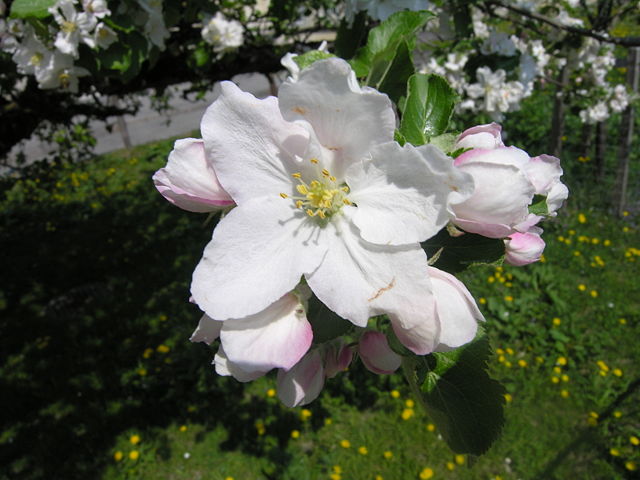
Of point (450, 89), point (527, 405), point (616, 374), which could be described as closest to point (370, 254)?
point (450, 89)

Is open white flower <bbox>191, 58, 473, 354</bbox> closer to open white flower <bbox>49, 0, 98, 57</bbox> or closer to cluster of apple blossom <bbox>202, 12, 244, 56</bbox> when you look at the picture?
open white flower <bbox>49, 0, 98, 57</bbox>

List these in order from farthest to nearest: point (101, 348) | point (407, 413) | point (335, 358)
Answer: point (101, 348)
point (407, 413)
point (335, 358)

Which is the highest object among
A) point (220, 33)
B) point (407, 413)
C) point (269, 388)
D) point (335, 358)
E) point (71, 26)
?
point (71, 26)

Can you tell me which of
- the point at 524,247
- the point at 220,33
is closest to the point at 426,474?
the point at 524,247

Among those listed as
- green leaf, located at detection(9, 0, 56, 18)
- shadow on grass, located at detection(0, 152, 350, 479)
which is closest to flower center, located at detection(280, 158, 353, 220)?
green leaf, located at detection(9, 0, 56, 18)

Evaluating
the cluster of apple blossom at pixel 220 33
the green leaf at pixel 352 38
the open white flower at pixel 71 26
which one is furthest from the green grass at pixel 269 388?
the green leaf at pixel 352 38

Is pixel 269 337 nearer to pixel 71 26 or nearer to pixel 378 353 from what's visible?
pixel 378 353
